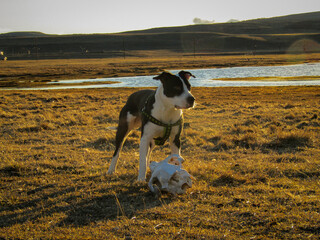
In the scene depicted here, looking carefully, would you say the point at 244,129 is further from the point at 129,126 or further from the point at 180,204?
the point at 180,204

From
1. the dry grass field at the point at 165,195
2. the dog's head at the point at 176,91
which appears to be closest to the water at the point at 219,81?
the dry grass field at the point at 165,195

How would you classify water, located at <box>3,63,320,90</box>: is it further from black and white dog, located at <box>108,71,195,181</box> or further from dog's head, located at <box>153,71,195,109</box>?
dog's head, located at <box>153,71,195,109</box>

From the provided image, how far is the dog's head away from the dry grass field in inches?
57.9

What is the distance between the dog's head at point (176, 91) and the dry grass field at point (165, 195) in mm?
1470

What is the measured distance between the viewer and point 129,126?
24.3ft

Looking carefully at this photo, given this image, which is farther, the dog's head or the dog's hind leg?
the dog's hind leg

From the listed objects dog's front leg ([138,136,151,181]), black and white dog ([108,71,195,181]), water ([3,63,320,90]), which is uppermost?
black and white dog ([108,71,195,181])

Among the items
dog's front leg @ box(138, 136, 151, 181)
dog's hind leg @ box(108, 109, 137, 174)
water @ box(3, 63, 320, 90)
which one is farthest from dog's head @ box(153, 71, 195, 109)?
water @ box(3, 63, 320, 90)

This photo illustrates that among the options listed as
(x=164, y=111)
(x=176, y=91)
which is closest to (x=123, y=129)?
(x=164, y=111)

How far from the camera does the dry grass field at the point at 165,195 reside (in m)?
4.46

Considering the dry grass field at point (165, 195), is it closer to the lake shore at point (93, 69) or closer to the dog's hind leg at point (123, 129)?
the dog's hind leg at point (123, 129)

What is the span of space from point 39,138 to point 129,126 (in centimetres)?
566

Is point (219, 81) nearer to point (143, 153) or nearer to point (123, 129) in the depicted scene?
point (123, 129)

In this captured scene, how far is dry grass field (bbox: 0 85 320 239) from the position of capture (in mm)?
4457
